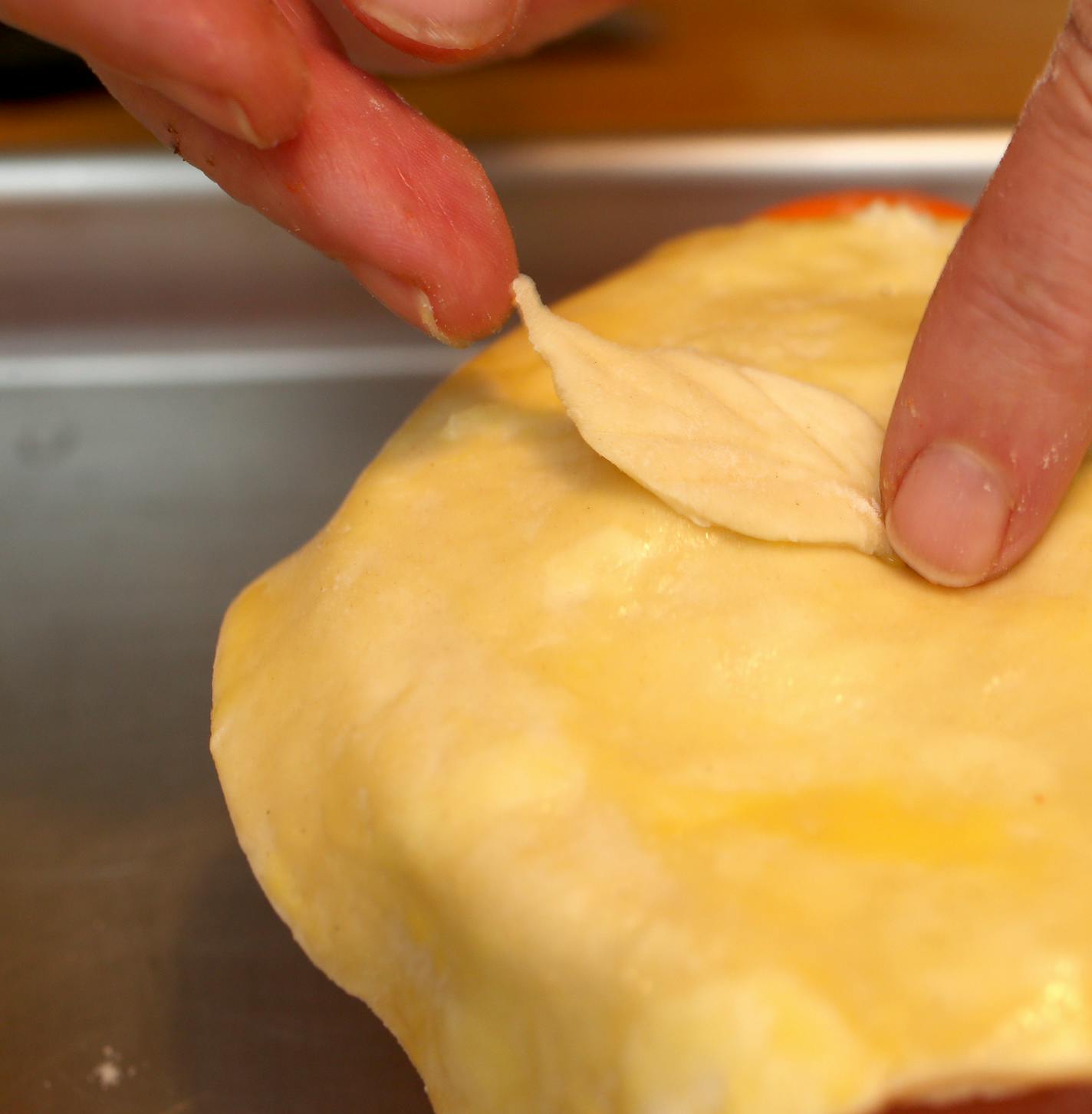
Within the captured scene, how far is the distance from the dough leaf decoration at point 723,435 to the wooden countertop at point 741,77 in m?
0.86

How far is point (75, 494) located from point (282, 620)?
2.23 feet

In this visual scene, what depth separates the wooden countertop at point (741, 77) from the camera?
154cm

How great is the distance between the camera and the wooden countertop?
5.04 feet

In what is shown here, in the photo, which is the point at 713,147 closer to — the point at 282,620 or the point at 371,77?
the point at 371,77

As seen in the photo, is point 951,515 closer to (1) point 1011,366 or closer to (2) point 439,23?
(1) point 1011,366

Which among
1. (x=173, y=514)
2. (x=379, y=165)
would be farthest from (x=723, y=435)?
(x=173, y=514)

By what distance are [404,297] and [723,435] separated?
0.21 meters

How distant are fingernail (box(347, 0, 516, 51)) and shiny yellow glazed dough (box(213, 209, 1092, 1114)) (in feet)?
0.69

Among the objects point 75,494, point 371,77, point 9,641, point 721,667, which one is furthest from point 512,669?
point 75,494

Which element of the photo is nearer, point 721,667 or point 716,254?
point 721,667

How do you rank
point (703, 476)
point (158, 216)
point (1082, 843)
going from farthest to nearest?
point (158, 216) → point (703, 476) → point (1082, 843)

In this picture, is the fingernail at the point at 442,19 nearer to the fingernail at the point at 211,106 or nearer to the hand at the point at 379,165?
the hand at the point at 379,165

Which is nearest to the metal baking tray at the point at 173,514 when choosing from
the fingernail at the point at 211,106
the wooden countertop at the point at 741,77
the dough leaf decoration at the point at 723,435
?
the wooden countertop at the point at 741,77

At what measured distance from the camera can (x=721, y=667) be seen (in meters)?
0.61
